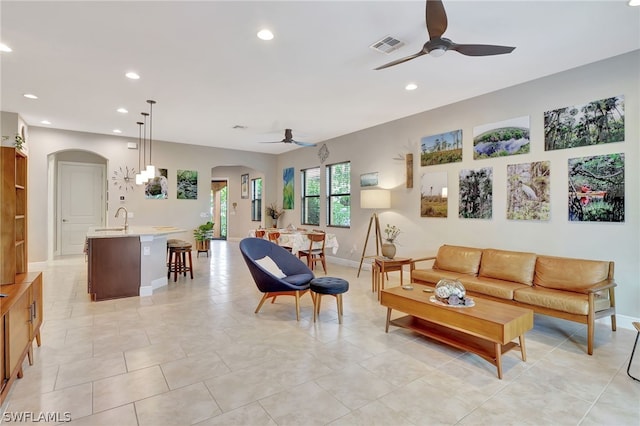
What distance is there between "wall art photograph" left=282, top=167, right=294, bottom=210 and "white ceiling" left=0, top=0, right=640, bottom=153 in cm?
378

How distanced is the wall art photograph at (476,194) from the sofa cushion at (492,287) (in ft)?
3.90

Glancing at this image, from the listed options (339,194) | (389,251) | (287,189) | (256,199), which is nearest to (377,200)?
(389,251)

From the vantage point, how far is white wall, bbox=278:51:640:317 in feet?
11.6

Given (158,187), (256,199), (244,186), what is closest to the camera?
(158,187)

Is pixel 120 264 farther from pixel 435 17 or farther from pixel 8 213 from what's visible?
pixel 435 17

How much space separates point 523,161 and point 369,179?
3.00 meters

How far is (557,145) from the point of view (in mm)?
4062

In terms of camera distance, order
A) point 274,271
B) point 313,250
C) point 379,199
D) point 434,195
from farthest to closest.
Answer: point 313,250, point 379,199, point 434,195, point 274,271

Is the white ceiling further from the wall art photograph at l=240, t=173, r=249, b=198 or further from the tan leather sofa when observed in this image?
the wall art photograph at l=240, t=173, r=249, b=198

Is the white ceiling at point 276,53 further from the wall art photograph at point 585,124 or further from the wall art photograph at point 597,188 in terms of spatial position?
the wall art photograph at point 597,188

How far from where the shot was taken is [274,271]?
13.3 ft

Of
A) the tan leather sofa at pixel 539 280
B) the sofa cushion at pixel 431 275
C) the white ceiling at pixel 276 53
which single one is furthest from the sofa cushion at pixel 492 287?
the white ceiling at pixel 276 53

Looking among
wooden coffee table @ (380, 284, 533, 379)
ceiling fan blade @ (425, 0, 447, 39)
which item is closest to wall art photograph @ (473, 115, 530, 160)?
wooden coffee table @ (380, 284, 533, 379)

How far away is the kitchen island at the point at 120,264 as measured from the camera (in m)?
4.45
